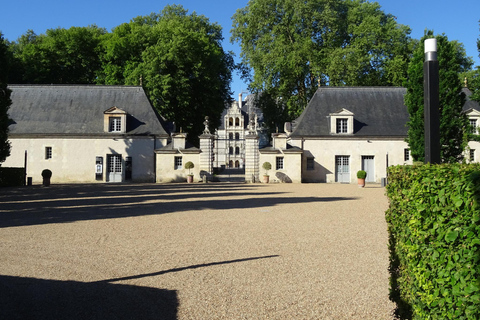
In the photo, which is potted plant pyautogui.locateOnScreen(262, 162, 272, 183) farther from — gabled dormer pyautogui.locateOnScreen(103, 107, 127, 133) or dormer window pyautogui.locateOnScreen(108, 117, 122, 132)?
dormer window pyautogui.locateOnScreen(108, 117, 122, 132)

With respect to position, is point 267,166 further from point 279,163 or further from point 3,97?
point 3,97

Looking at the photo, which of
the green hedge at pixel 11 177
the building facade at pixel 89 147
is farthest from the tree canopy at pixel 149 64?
the green hedge at pixel 11 177

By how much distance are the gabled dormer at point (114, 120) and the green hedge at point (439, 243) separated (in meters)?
25.1

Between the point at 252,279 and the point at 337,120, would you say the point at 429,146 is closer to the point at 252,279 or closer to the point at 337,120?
the point at 252,279

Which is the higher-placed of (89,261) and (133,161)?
(133,161)

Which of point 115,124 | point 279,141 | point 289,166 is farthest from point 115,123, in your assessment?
point 289,166

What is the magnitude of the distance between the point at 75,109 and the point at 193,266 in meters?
25.3

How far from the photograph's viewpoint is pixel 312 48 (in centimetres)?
3294

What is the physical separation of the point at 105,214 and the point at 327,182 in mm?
18379

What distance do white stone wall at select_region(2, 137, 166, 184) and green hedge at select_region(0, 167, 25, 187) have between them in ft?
12.4

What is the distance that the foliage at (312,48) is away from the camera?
1252 inches

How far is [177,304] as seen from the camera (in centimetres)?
438

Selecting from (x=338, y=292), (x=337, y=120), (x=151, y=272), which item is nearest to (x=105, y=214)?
(x=151, y=272)

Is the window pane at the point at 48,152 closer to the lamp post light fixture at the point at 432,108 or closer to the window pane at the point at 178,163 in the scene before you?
the window pane at the point at 178,163
